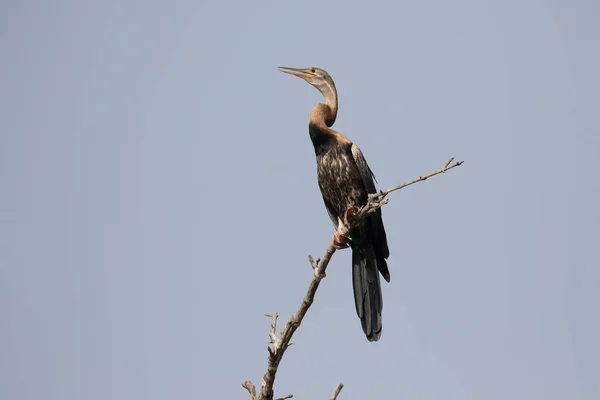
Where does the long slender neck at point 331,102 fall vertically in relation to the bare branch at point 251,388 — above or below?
above

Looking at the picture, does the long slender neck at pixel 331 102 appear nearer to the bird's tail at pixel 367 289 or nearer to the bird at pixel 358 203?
the bird at pixel 358 203

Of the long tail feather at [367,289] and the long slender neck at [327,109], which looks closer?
the long tail feather at [367,289]

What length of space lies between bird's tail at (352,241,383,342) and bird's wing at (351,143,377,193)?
0.50 m

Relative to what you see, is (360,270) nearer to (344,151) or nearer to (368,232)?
(368,232)

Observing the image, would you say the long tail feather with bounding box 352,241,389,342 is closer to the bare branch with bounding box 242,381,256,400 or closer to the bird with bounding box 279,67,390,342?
the bird with bounding box 279,67,390,342

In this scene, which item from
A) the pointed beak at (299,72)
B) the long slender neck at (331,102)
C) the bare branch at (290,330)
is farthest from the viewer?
the pointed beak at (299,72)

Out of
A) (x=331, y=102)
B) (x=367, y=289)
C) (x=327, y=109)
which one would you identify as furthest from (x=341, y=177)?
(x=367, y=289)

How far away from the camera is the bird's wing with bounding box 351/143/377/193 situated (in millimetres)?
7367

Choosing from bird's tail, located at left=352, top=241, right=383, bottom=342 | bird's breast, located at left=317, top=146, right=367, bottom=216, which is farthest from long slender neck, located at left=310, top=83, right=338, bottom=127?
bird's tail, located at left=352, top=241, right=383, bottom=342

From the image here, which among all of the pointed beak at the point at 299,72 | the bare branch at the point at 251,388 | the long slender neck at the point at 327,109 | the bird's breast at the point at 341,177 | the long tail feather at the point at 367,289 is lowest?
the bare branch at the point at 251,388

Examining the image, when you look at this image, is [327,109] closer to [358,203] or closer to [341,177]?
[341,177]

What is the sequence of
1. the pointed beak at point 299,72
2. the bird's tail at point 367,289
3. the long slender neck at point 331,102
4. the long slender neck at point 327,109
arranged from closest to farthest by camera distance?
the bird's tail at point 367,289, the long slender neck at point 327,109, the long slender neck at point 331,102, the pointed beak at point 299,72

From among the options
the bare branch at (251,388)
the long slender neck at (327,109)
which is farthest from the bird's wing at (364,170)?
the bare branch at (251,388)

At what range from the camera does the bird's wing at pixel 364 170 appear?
7367mm
